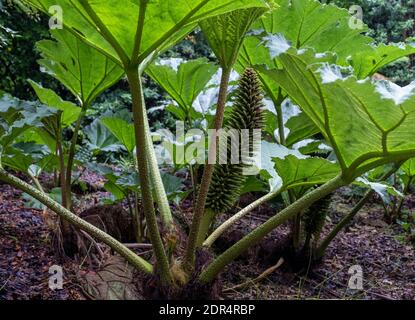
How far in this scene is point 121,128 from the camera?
1.56 m

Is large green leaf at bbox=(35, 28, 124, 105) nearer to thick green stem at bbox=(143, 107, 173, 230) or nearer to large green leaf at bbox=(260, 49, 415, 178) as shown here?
thick green stem at bbox=(143, 107, 173, 230)

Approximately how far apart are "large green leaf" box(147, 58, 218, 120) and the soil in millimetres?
577

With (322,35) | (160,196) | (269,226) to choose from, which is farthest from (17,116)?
(322,35)

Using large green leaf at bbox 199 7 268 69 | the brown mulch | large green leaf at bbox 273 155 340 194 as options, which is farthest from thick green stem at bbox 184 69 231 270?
the brown mulch

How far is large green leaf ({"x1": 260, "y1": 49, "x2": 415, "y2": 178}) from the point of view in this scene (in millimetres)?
802

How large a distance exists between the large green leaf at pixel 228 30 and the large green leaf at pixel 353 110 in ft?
0.51

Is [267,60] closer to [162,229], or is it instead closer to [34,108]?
[162,229]

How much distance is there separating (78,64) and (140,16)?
568 millimetres

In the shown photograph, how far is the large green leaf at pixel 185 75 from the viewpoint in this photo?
1.52 metres

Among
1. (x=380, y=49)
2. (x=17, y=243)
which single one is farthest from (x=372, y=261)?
(x=17, y=243)

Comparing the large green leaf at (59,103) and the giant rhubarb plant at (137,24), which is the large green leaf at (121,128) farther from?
the giant rhubarb plant at (137,24)

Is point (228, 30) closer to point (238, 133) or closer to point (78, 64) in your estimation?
point (238, 133)

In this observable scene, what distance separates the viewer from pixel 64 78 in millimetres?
1427

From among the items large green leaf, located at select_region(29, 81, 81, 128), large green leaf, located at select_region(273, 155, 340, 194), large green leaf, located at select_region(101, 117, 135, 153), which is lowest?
large green leaf, located at select_region(273, 155, 340, 194)
